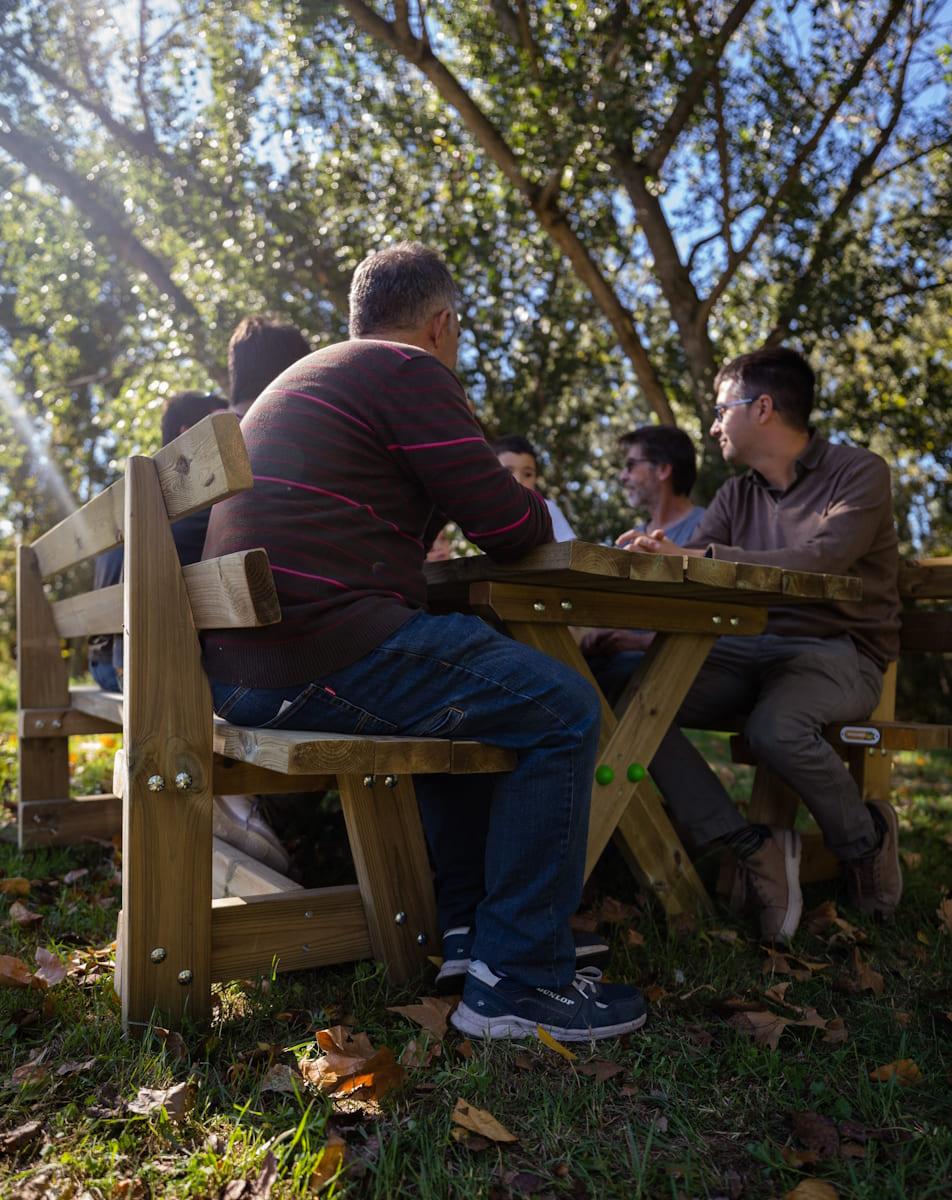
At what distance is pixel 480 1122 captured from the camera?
187 cm

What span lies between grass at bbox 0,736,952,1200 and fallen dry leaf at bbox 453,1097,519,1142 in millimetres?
22

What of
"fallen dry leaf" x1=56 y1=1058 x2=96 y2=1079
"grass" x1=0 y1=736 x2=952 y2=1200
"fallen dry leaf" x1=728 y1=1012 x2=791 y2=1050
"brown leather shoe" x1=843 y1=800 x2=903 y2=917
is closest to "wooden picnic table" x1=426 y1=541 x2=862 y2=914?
"grass" x1=0 y1=736 x2=952 y2=1200

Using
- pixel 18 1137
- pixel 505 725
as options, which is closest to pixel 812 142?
pixel 505 725

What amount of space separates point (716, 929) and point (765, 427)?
1.87m

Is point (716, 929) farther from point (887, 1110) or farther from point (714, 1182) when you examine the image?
point (714, 1182)

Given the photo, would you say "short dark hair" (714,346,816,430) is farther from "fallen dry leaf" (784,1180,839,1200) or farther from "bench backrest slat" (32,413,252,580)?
"fallen dry leaf" (784,1180,839,1200)

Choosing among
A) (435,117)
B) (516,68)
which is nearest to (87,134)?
(435,117)

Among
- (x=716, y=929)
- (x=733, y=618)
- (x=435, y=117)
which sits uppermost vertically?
(x=435, y=117)

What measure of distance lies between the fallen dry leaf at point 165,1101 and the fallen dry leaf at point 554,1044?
28.5 inches

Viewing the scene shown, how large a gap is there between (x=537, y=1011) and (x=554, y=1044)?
94 millimetres

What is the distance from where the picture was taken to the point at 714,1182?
1718 mm

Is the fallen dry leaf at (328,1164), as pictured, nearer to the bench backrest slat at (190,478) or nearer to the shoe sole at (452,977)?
the shoe sole at (452,977)

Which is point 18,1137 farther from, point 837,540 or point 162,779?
point 837,540

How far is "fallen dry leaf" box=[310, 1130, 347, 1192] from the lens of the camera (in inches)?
65.2
